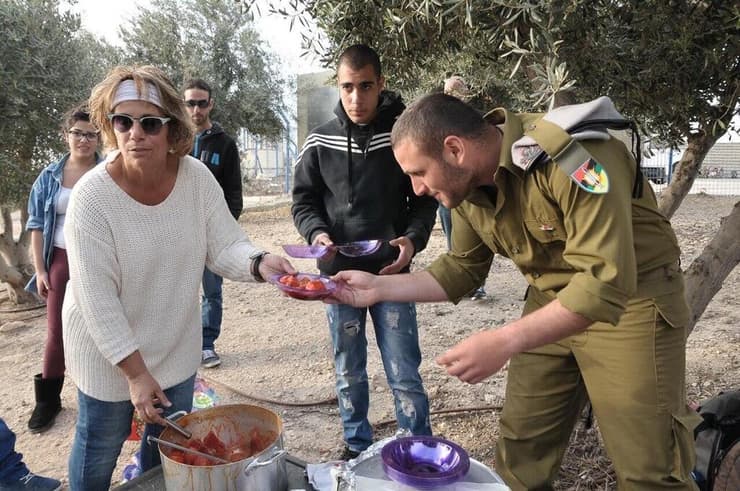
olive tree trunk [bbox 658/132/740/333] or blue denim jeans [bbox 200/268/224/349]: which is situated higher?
olive tree trunk [bbox 658/132/740/333]

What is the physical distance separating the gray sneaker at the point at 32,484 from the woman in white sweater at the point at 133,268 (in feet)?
3.46

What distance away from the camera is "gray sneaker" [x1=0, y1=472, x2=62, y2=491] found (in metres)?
2.89

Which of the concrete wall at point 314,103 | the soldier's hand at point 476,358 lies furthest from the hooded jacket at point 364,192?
the concrete wall at point 314,103

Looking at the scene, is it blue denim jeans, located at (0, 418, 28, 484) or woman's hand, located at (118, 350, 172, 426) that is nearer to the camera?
woman's hand, located at (118, 350, 172, 426)

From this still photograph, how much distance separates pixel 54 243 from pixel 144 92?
232cm

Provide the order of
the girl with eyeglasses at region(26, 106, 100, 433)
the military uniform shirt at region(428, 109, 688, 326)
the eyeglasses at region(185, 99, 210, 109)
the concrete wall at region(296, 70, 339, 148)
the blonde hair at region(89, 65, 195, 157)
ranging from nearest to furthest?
the military uniform shirt at region(428, 109, 688, 326) → the blonde hair at region(89, 65, 195, 157) → the girl with eyeglasses at region(26, 106, 100, 433) → the eyeglasses at region(185, 99, 210, 109) → the concrete wall at region(296, 70, 339, 148)

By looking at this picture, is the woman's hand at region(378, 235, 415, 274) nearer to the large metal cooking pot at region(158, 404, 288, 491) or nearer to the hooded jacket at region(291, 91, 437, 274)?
the hooded jacket at region(291, 91, 437, 274)

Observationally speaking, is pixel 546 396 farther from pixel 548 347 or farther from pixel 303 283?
pixel 303 283

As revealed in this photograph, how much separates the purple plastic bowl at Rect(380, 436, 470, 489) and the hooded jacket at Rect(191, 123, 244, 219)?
3380 millimetres

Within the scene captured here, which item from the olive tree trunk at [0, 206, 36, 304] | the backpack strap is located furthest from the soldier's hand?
the olive tree trunk at [0, 206, 36, 304]

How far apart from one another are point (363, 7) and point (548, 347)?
1790 mm

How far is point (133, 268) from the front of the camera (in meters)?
2.03

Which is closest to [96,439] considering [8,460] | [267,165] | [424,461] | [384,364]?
[8,460]

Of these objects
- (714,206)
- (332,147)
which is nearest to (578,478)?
(332,147)
